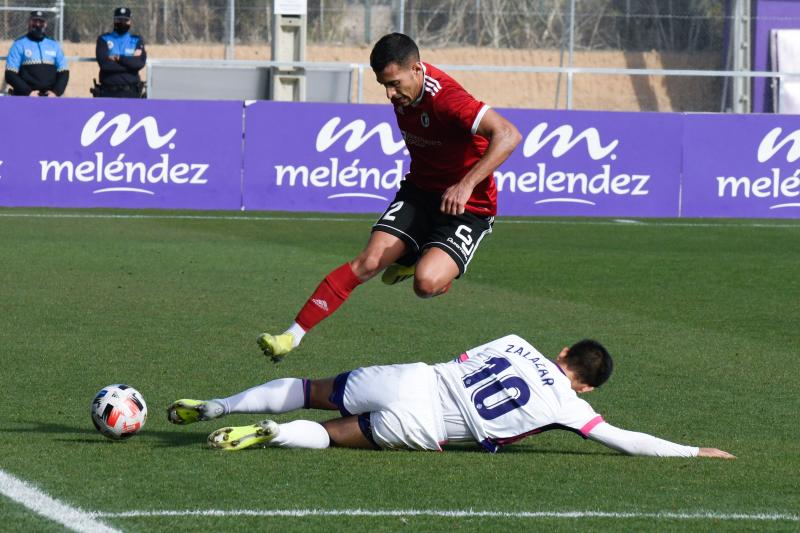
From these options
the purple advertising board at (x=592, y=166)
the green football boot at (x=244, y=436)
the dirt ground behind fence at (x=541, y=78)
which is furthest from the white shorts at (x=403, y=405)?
the dirt ground behind fence at (x=541, y=78)

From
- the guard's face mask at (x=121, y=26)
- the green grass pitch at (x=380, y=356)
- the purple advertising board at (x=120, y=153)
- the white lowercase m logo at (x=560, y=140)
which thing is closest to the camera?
the green grass pitch at (x=380, y=356)

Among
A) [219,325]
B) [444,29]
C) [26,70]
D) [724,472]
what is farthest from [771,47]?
[724,472]

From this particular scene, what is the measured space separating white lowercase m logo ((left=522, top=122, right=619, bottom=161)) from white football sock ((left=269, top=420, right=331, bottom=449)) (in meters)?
13.6

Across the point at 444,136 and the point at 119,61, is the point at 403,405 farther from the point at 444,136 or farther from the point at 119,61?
the point at 119,61

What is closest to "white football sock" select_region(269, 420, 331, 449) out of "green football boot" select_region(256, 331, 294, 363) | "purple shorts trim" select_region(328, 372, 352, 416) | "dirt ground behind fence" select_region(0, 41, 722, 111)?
"purple shorts trim" select_region(328, 372, 352, 416)

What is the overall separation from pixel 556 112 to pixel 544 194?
1151 millimetres

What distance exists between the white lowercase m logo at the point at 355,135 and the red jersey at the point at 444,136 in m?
11.2

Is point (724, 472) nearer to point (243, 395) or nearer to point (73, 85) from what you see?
point (243, 395)

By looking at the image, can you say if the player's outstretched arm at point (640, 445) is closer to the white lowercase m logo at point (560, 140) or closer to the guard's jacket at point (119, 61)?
the white lowercase m logo at point (560, 140)

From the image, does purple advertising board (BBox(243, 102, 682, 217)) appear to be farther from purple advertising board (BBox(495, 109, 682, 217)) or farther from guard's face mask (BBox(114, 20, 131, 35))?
guard's face mask (BBox(114, 20, 131, 35))

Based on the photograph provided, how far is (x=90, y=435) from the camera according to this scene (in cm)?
716

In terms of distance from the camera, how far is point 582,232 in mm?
18672

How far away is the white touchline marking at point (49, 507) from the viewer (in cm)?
536

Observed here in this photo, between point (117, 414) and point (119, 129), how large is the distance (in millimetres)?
12872
